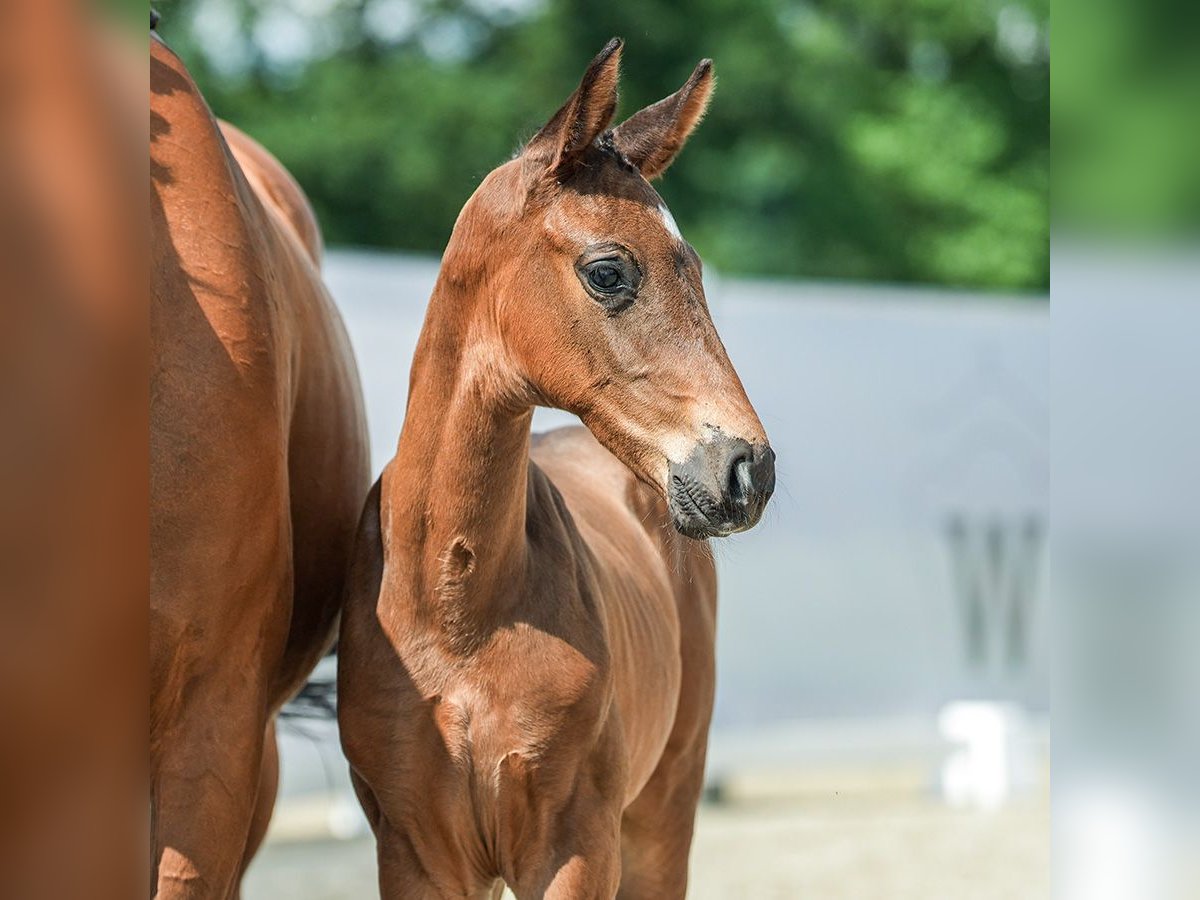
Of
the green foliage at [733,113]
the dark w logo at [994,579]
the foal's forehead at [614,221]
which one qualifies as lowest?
the dark w logo at [994,579]

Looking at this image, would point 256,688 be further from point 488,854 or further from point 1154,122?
point 1154,122

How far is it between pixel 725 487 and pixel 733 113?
49.6 ft

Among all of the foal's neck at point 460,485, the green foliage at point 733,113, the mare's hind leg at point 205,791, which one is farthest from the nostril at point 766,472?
the green foliage at point 733,113

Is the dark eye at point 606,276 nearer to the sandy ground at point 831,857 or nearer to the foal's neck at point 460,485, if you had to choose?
the foal's neck at point 460,485

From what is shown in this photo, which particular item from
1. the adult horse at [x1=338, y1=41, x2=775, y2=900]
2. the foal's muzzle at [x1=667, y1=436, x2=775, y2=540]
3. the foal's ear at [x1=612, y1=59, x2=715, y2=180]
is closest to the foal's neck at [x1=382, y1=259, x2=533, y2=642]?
the adult horse at [x1=338, y1=41, x2=775, y2=900]

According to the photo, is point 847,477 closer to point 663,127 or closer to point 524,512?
point 524,512

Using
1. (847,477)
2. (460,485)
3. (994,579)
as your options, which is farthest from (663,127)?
(994,579)

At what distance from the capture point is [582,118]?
2.39m

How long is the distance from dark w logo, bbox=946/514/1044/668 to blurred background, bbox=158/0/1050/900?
0.06ft

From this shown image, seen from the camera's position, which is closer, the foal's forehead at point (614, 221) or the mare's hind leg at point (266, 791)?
the foal's forehead at point (614, 221)

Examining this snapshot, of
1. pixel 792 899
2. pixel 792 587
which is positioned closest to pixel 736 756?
pixel 792 587

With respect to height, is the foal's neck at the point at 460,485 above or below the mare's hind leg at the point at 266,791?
above

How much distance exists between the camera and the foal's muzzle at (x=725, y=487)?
2.17 m

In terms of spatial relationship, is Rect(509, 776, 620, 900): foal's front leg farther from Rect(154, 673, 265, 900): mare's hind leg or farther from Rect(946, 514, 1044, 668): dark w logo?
Rect(946, 514, 1044, 668): dark w logo
